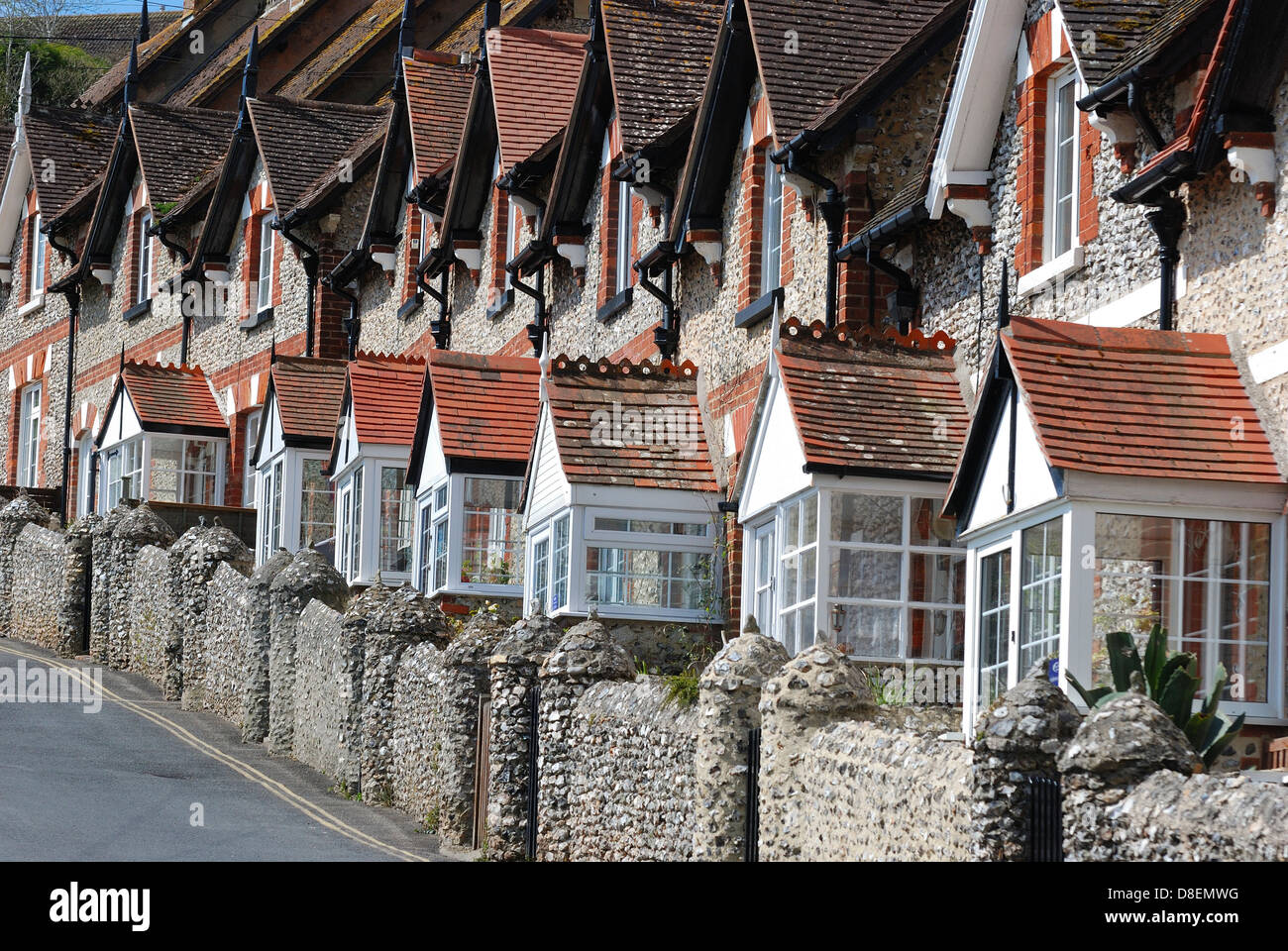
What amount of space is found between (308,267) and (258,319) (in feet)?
7.27

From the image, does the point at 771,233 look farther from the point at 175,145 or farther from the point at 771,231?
the point at 175,145

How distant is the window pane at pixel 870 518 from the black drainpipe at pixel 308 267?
56.7 ft

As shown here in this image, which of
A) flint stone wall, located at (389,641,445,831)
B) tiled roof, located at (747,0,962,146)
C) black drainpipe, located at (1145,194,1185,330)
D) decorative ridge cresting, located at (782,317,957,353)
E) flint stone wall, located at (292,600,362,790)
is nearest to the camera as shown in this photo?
black drainpipe, located at (1145,194,1185,330)

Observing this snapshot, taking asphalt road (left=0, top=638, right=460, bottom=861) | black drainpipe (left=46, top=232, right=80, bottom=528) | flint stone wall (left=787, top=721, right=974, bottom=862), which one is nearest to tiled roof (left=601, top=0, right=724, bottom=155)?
asphalt road (left=0, top=638, right=460, bottom=861)

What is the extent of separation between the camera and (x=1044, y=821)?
921 cm

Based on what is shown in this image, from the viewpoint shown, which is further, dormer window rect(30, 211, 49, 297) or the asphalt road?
dormer window rect(30, 211, 49, 297)

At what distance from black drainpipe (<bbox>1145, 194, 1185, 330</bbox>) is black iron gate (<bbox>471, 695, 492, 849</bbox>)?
6.43 meters

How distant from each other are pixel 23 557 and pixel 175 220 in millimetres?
6859

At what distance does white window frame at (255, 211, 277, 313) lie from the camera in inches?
1319

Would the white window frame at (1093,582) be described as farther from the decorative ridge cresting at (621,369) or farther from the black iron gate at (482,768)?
the decorative ridge cresting at (621,369)

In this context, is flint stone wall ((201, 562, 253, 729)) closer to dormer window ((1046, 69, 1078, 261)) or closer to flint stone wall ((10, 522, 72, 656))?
flint stone wall ((10, 522, 72, 656))

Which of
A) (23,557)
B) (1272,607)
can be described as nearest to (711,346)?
(1272,607)

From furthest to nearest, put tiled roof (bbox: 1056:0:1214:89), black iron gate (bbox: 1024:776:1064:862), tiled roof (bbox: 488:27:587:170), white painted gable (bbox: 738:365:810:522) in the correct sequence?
tiled roof (bbox: 488:27:587:170), white painted gable (bbox: 738:365:810:522), tiled roof (bbox: 1056:0:1214:89), black iron gate (bbox: 1024:776:1064:862)

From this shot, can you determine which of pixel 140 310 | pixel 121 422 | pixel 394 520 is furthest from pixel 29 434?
pixel 394 520
